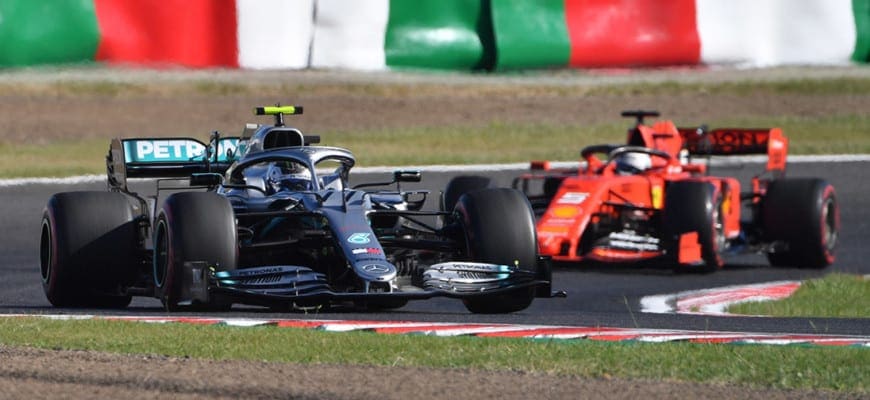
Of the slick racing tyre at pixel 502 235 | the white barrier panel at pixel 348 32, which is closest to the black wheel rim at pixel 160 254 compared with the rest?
the slick racing tyre at pixel 502 235

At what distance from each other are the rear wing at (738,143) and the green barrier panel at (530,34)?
13.8 feet

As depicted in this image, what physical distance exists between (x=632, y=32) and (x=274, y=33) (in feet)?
13.7

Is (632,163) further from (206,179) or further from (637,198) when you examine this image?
(206,179)

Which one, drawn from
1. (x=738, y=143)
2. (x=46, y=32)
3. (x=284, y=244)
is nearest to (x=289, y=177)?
(x=284, y=244)

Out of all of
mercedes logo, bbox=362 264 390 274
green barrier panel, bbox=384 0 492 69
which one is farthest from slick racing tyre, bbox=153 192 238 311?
green barrier panel, bbox=384 0 492 69

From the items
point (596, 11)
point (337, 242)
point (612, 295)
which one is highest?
point (596, 11)

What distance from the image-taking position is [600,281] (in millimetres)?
14047

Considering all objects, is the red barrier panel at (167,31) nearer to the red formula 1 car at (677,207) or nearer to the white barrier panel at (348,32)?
the white barrier panel at (348,32)

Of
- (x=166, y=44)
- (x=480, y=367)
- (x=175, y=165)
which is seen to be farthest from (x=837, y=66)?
(x=480, y=367)

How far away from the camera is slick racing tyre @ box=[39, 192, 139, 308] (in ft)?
34.0

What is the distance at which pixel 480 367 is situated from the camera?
6.92m

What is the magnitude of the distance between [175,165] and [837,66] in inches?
446

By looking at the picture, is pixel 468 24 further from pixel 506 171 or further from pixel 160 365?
pixel 160 365

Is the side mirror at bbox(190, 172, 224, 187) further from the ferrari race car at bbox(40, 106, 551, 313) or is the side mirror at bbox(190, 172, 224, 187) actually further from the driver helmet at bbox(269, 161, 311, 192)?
the driver helmet at bbox(269, 161, 311, 192)
